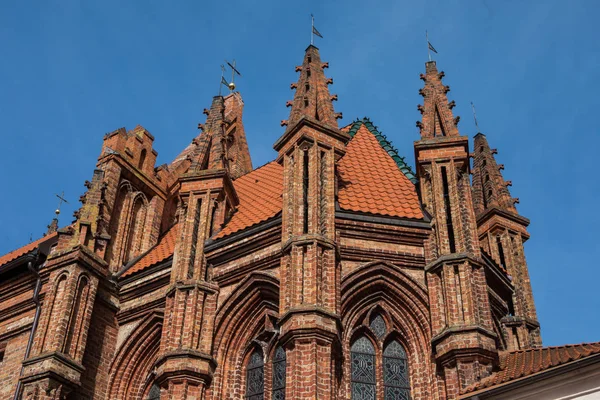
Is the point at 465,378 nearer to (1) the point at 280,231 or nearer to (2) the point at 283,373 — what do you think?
(2) the point at 283,373

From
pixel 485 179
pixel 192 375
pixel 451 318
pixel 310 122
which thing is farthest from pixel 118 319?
pixel 485 179

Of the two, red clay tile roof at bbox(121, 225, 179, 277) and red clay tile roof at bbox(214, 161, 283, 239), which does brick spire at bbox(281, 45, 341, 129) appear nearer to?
red clay tile roof at bbox(214, 161, 283, 239)

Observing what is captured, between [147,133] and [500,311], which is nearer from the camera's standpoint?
[500,311]

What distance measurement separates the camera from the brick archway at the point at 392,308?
51.4 feet

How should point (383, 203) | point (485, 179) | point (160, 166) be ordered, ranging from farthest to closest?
point (160, 166) < point (485, 179) < point (383, 203)

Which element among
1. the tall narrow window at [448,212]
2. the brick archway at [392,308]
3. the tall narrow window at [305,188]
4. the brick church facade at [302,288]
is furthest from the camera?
the tall narrow window at [448,212]

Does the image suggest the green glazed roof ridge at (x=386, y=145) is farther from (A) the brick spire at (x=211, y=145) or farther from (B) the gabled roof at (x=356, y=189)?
(A) the brick spire at (x=211, y=145)

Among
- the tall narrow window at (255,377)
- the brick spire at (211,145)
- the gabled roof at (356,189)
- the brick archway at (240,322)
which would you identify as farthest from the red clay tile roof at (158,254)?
the tall narrow window at (255,377)

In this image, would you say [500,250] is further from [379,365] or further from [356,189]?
[379,365]

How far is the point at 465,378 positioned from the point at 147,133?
13.4 meters

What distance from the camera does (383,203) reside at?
18000 mm

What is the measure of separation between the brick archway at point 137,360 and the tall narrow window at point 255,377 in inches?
102

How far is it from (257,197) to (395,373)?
6.46 metres

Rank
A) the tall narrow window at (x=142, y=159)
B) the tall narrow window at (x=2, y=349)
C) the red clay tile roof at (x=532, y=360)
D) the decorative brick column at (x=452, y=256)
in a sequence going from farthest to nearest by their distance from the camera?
the tall narrow window at (x=142, y=159), the tall narrow window at (x=2, y=349), the decorative brick column at (x=452, y=256), the red clay tile roof at (x=532, y=360)
